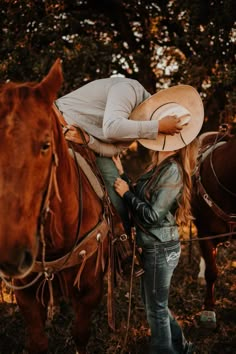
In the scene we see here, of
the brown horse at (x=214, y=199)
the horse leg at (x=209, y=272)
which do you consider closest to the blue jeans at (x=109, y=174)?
the brown horse at (x=214, y=199)

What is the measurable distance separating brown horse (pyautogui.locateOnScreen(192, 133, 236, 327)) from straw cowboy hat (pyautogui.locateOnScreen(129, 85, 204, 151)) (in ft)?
4.72

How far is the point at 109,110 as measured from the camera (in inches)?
98.6

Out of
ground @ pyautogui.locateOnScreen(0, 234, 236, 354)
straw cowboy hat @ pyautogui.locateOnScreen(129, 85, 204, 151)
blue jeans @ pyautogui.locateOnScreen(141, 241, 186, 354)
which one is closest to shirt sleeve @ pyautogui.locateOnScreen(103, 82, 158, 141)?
straw cowboy hat @ pyautogui.locateOnScreen(129, 85, 204, 151)

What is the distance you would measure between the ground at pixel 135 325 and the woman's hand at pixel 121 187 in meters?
1.03

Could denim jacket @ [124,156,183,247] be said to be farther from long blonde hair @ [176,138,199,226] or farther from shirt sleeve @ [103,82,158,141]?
shirt sleeve @ [103,82,158,141]

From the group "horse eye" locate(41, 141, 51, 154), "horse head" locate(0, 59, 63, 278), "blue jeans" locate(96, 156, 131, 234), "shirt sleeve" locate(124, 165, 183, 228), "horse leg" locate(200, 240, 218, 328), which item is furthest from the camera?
"horse leg" locate(200, 240, 218, 328)

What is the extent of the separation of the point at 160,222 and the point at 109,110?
814 mm

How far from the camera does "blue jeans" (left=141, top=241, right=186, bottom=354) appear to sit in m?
2.74

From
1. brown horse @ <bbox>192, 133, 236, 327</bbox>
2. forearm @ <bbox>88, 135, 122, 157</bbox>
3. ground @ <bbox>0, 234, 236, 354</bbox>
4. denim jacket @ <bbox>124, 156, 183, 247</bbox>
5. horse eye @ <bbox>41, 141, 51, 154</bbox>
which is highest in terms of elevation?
horse eye @ <bbox>41, 141, 51, 154</bbox>

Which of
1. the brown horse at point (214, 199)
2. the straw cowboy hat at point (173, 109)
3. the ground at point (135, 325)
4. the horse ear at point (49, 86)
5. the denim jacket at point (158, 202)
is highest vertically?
the horse ear at point (49, 86)

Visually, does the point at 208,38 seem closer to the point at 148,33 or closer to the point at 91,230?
the point at 148,33

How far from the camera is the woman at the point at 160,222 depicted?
2635 mm

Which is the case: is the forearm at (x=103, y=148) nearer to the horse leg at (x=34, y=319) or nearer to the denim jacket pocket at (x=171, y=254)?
the denim jacket pocket at (x=171, y=254)

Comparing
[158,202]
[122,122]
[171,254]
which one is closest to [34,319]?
[171,254]
